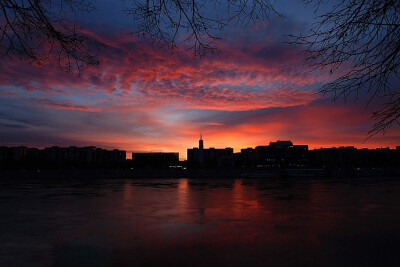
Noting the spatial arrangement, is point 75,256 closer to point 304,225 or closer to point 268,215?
point 304,225

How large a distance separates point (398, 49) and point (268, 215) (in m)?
9.50

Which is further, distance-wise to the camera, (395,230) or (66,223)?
(66,223)

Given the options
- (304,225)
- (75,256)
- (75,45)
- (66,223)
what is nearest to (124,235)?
(75,256)

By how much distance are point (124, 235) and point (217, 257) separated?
10.9 feet

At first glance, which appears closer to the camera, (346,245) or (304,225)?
(346,245)

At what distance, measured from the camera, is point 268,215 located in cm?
1291

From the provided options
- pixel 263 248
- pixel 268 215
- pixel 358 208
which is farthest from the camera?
pixel 358 208

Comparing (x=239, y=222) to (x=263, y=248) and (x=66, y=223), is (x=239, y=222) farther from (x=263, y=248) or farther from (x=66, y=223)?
(x=66, y=223)

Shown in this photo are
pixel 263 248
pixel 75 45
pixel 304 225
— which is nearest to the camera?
pixel 75 45

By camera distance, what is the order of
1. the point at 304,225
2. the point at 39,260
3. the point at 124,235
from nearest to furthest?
the point at 39,260
the point at 124,235
the point at 304,225

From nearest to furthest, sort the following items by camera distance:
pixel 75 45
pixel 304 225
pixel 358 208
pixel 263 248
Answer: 1. pixel 75 45
2. pixel 263 248
3. pixel 304 225
4. pixel 358 208

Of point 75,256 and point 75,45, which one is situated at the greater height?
point 75,45

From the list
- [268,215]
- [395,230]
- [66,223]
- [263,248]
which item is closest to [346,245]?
[263,248]

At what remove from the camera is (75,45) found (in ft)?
14.1
